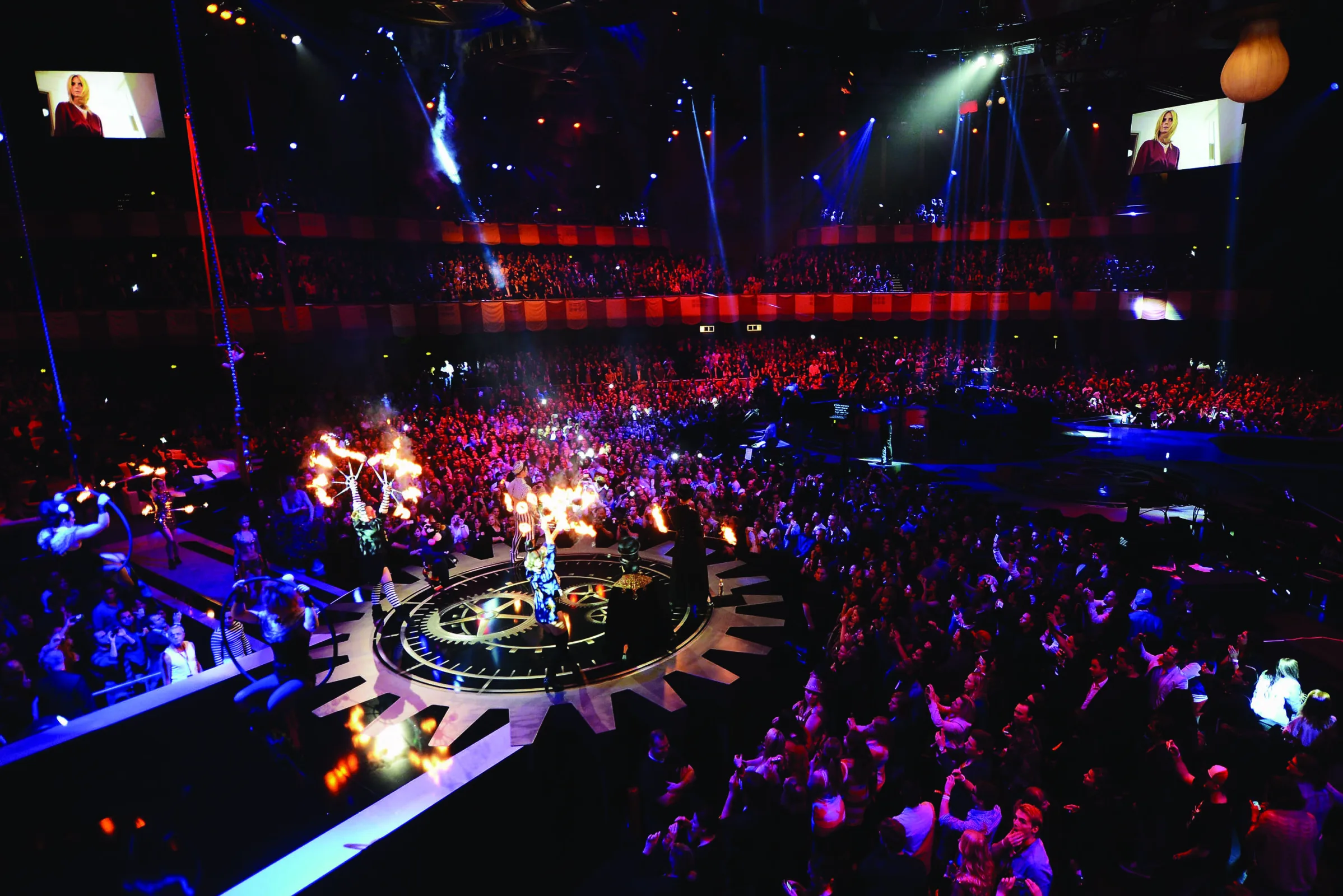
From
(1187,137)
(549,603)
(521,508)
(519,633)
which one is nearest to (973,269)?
(1187,137)

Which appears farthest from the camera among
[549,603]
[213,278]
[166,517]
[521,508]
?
[213,278]

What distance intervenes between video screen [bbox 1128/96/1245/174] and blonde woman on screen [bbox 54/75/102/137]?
107ft

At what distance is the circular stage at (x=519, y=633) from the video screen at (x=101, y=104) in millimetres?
17701

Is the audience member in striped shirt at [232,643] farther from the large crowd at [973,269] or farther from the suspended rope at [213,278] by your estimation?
the large crowd at [973,269]

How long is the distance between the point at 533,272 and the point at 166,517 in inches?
699

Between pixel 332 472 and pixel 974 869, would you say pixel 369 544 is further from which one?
pixel 974 869

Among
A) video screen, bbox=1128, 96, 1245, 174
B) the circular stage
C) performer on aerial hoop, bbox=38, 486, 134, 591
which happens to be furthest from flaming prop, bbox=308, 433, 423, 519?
video screen, bbox=1128, 96, 1245, 174

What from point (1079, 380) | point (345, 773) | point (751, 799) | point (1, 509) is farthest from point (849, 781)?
point (1079, 380)

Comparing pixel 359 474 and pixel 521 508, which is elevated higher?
pixel 359 474

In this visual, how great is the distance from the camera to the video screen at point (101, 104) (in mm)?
18797

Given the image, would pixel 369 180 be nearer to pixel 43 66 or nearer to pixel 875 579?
pixel 43 66

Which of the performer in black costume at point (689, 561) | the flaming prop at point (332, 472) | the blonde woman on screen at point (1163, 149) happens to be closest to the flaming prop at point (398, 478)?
the flaming prop at point (332, 472)

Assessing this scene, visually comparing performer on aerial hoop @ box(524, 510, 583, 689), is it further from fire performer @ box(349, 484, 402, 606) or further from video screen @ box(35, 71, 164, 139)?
video screen @ box(35, 71, 164, 139)

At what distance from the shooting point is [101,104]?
63.2 ft
